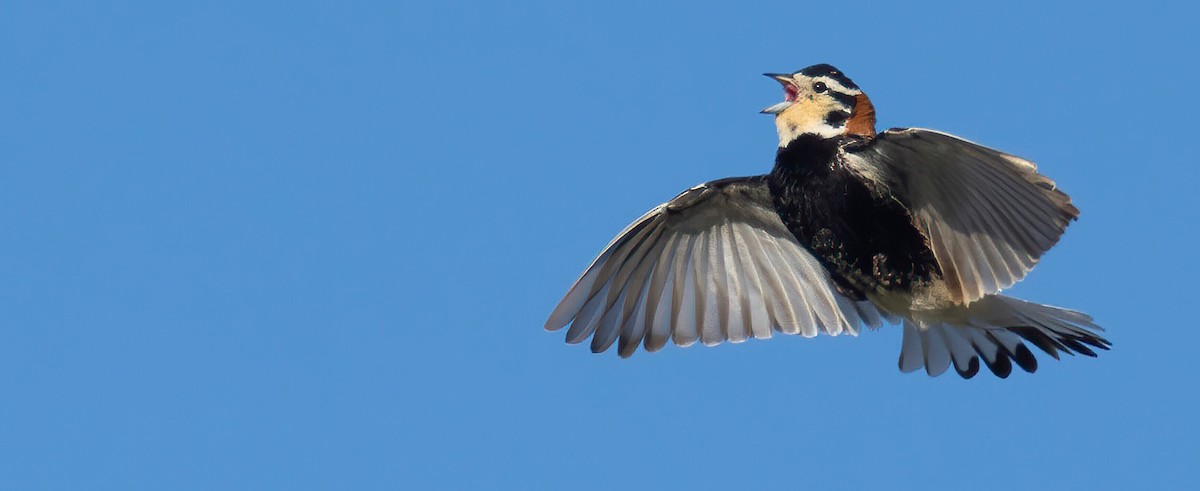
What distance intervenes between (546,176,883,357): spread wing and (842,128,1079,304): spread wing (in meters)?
1.50

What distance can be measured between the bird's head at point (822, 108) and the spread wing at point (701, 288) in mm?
1318

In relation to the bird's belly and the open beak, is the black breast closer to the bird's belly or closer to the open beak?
the bird's belly

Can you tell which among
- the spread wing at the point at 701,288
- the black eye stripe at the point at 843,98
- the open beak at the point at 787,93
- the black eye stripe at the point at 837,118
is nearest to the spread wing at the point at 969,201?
the black eye stripe at the point at 837,118

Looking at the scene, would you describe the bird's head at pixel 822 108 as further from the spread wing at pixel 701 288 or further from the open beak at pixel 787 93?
the spread wing at pixel 701 288

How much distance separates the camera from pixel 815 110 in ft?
33.3

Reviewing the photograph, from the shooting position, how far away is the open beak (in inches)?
404

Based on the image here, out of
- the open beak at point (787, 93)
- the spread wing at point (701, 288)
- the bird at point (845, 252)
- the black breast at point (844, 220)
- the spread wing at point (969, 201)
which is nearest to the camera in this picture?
the spread wing at point (969, 201)

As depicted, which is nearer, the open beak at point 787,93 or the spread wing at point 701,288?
the open beak at point 787,93

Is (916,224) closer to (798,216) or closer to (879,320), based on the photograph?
(798,216)

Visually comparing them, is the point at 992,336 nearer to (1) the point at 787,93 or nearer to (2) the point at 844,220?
(2) the point at 844,220

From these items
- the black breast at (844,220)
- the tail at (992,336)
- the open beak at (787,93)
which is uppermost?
the open beak at (787,93)

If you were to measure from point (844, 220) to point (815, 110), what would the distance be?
730mm

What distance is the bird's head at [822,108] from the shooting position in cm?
1013

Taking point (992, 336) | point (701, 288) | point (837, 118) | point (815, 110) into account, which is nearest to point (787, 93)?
point (815, 110)
